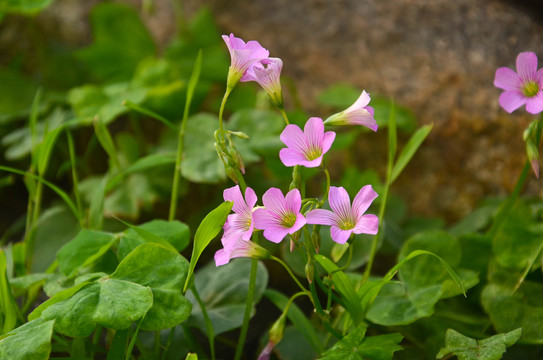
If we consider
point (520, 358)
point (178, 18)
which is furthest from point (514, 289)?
point (178, 18)

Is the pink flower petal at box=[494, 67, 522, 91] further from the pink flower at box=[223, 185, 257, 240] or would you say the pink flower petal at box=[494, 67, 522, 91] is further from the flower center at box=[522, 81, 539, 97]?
the pink flower at box=[223, 185, 257, 240]

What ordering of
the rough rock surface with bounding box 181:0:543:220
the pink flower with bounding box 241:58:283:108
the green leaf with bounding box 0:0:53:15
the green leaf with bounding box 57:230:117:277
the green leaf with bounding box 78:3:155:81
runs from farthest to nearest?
the green leaf with bounding box 78:3:155:81 → the green leaf with bounding box 0:0:53:15 → the rough rock surface with bounding box 181:0:543:220 → the green leaf with bounding box 57:230:117:277 → the pink flower with bounding box 241:58:283:108

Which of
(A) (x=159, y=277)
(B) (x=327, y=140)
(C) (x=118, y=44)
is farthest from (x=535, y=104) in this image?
(C) (x=118, y=44)

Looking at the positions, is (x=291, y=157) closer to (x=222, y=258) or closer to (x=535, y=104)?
(x=222, y=258)

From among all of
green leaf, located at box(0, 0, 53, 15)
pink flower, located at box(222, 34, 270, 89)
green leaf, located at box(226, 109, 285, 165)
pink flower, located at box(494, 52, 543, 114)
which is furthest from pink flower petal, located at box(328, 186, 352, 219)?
green leaf, located at box(0, 0, 53, 15)

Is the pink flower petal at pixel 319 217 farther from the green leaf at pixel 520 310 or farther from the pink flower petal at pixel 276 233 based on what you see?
the green leaf at pixel 520 310
